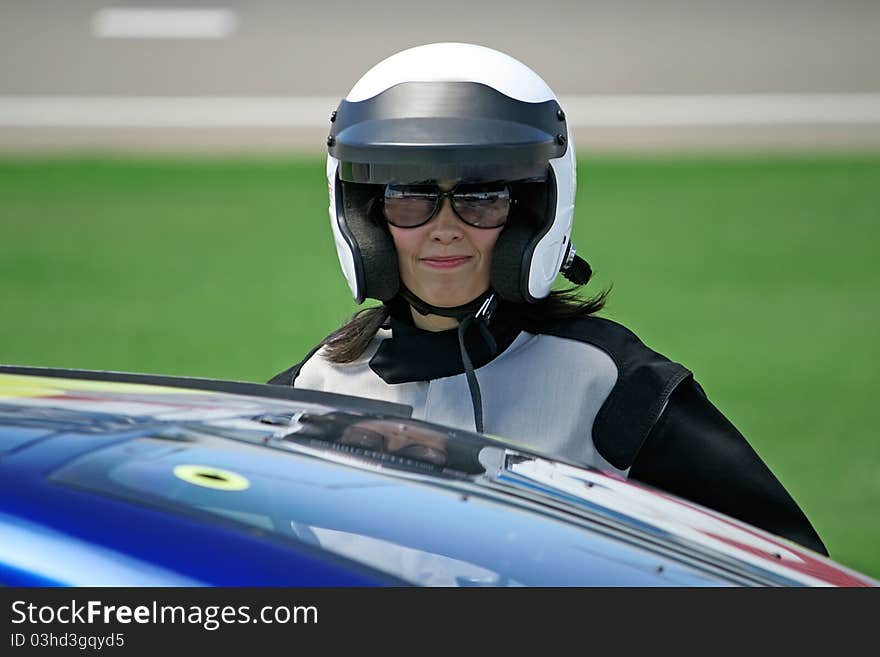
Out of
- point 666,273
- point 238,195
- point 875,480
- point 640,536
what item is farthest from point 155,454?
point 238,195

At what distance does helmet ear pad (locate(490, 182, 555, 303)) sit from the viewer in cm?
308

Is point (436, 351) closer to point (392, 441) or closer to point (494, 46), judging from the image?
point (392, 441)

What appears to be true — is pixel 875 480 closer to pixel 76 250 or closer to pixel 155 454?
pixel 155 454

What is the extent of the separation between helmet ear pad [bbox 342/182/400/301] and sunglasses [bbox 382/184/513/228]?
8 cm

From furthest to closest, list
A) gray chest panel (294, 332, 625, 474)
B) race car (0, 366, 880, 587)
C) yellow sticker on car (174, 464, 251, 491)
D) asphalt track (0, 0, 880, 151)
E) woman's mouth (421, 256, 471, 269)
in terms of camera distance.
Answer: asphalt track (0, 0, 880, 151) < woman's mouth (421, 256, 471, 269) < gray chest panel (294, 332, 625, 474) < yellow sticker on car (174, 464, 251, 491) < race car (0, 366, 880, 587)

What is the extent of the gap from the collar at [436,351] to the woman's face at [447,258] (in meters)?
0.07

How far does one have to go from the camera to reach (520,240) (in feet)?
10.3

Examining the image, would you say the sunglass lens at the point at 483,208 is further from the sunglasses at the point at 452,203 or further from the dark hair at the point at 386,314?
the dark hair at the point at 386,314

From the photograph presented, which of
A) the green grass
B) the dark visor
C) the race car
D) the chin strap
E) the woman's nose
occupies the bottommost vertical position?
the race car

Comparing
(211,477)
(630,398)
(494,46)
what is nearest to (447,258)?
(630,398)

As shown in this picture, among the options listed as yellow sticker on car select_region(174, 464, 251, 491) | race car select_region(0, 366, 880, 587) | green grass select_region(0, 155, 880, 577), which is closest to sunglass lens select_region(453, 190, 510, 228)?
race car select_region(0, 366, 880, 587)

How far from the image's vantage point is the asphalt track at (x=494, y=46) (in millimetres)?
16953

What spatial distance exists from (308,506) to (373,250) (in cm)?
151

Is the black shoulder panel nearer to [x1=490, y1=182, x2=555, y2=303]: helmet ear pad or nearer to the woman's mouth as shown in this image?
[x1=490, y1=182, x2=555, y2=303]: helmet ear pad
